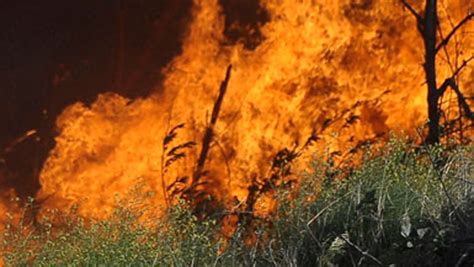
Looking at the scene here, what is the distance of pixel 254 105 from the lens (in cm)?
673

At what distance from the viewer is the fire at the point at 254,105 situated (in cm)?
633

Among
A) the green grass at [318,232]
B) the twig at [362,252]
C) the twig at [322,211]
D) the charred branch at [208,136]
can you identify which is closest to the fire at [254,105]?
the charred branch at [208,136]

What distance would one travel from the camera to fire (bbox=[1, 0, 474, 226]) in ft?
20.8

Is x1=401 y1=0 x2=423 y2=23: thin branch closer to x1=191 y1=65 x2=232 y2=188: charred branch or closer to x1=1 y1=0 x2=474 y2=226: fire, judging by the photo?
x1=1 y1=0 x2=474 y2=226: fire

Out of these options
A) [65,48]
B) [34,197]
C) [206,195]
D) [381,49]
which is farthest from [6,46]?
[381,49]

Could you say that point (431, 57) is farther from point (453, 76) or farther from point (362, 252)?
point (362, 252)

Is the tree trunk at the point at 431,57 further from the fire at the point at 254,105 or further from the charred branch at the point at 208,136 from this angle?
the charred branch at the point at 208,136

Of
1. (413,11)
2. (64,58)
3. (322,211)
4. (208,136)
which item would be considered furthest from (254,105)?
(413,11)

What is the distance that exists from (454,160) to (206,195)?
154cm

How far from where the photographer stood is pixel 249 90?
6.71m

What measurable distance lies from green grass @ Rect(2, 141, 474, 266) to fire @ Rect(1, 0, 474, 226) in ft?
0.89

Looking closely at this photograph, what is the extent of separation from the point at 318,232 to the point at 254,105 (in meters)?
0.98

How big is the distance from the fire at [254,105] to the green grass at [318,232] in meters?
0.27

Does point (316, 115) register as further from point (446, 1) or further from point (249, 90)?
point (446, 1)
